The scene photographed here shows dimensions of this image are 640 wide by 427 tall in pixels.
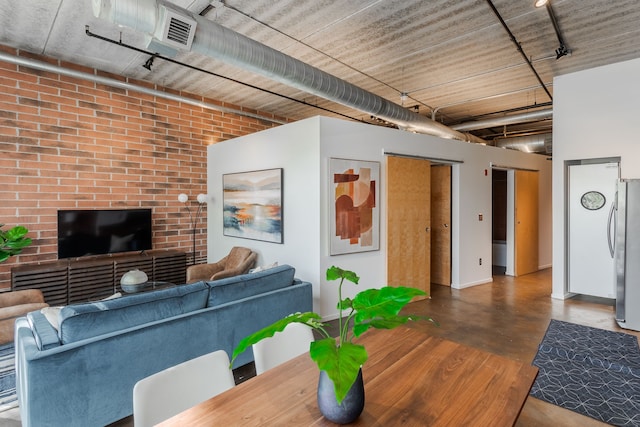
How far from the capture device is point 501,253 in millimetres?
7191

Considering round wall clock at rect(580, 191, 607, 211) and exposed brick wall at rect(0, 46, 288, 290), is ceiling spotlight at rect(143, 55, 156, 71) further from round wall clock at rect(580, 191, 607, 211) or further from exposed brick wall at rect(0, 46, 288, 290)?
round wall clock at rect(580, 191, 607, 211)

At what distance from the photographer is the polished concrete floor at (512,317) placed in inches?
96.3

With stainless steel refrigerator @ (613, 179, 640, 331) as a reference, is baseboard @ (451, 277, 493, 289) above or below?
below

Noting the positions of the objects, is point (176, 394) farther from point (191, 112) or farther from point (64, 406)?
point (191, 112)

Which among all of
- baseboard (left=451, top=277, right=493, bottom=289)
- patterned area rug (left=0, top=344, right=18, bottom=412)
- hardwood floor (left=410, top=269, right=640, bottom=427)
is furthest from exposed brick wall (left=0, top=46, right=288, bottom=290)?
baseboard (left=451, top=277, right=493, bottom=289)

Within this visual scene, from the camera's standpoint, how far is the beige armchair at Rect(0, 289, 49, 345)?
2.84m

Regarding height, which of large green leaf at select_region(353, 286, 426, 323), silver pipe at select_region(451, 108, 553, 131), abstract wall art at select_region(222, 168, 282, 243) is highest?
silver pipe at select_region(451, 108, 553, 131)

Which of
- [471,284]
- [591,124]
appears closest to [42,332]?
[471,284]

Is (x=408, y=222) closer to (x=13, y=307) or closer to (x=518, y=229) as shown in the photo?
(x=518, y=229)

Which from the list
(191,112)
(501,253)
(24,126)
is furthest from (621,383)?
(24,126)

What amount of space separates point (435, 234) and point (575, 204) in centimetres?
202

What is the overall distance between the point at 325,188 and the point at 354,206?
50cm

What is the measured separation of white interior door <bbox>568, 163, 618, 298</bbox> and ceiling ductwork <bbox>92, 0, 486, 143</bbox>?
312 cm

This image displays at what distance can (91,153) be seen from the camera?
4957 mm
